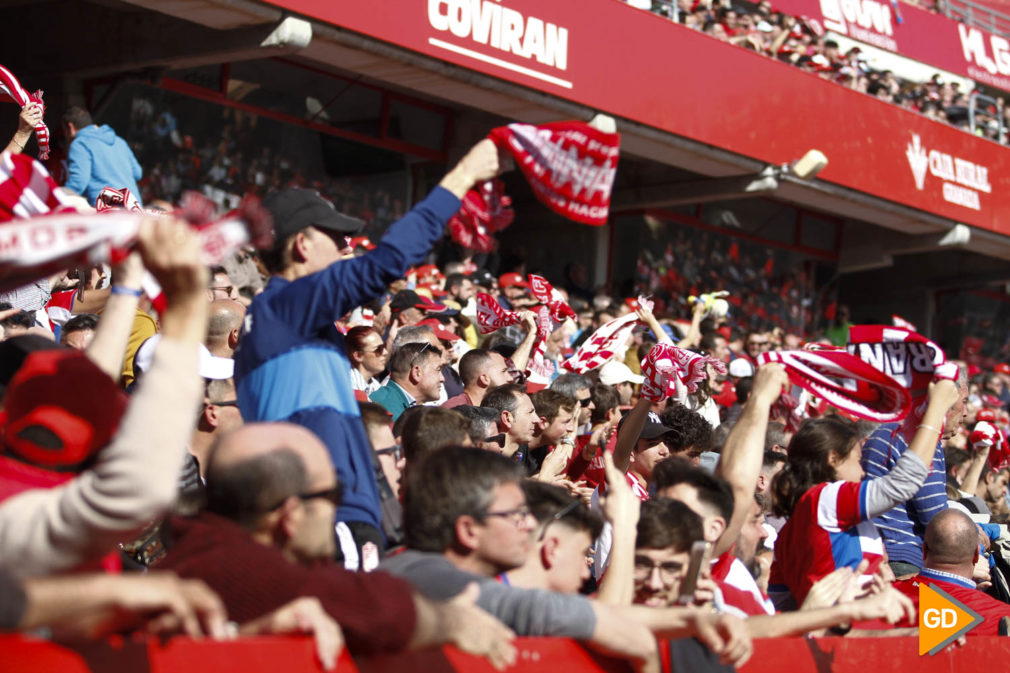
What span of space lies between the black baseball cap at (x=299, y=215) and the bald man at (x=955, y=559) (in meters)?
3.13

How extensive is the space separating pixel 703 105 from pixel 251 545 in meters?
13.2

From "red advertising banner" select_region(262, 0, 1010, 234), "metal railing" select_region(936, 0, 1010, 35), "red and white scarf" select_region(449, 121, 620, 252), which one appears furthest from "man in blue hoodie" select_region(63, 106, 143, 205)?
"metal railing" select_region(936, 0, 1010, 35)

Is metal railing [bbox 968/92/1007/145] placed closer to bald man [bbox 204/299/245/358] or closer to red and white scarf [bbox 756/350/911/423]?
red and white scarf [bbox 756/350/911/423]

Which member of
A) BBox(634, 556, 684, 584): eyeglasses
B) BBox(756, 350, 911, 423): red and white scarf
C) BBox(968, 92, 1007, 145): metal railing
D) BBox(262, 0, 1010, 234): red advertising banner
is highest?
BBox(968, 92, 1007, 145): metal railing

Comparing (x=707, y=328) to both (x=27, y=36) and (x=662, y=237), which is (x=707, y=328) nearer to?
(x=662, y=237)

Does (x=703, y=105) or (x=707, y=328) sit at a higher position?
(x=703, y=105)

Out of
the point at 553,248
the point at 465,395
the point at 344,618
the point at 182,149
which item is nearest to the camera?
→ the point at 344,618

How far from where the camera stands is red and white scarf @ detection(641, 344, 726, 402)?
6773 millimetres

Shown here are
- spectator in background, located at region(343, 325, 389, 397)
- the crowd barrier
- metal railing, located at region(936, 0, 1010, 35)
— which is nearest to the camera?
the crowd barrier

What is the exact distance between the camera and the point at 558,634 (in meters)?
3.12

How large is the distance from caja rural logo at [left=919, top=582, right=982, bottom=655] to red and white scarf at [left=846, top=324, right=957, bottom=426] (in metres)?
0.64

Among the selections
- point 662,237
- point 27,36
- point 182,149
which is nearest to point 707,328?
point 662,237

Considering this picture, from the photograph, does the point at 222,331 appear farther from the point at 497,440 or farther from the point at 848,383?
the point at 848,383

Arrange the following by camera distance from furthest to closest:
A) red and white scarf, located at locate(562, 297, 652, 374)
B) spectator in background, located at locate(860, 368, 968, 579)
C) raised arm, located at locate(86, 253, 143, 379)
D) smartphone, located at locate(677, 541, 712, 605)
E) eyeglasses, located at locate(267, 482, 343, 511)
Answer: red and white scarf, located at locate(562, 297, 652, 374) < spectator in background, located at locate(860, 368, 968, 579) < smartphone, located at locate(677, 541, 712, 605) < raised arm, located at locate(86, 253, 143, 379) < eyeglasses, located at locate(267, 482, 343, 511)
